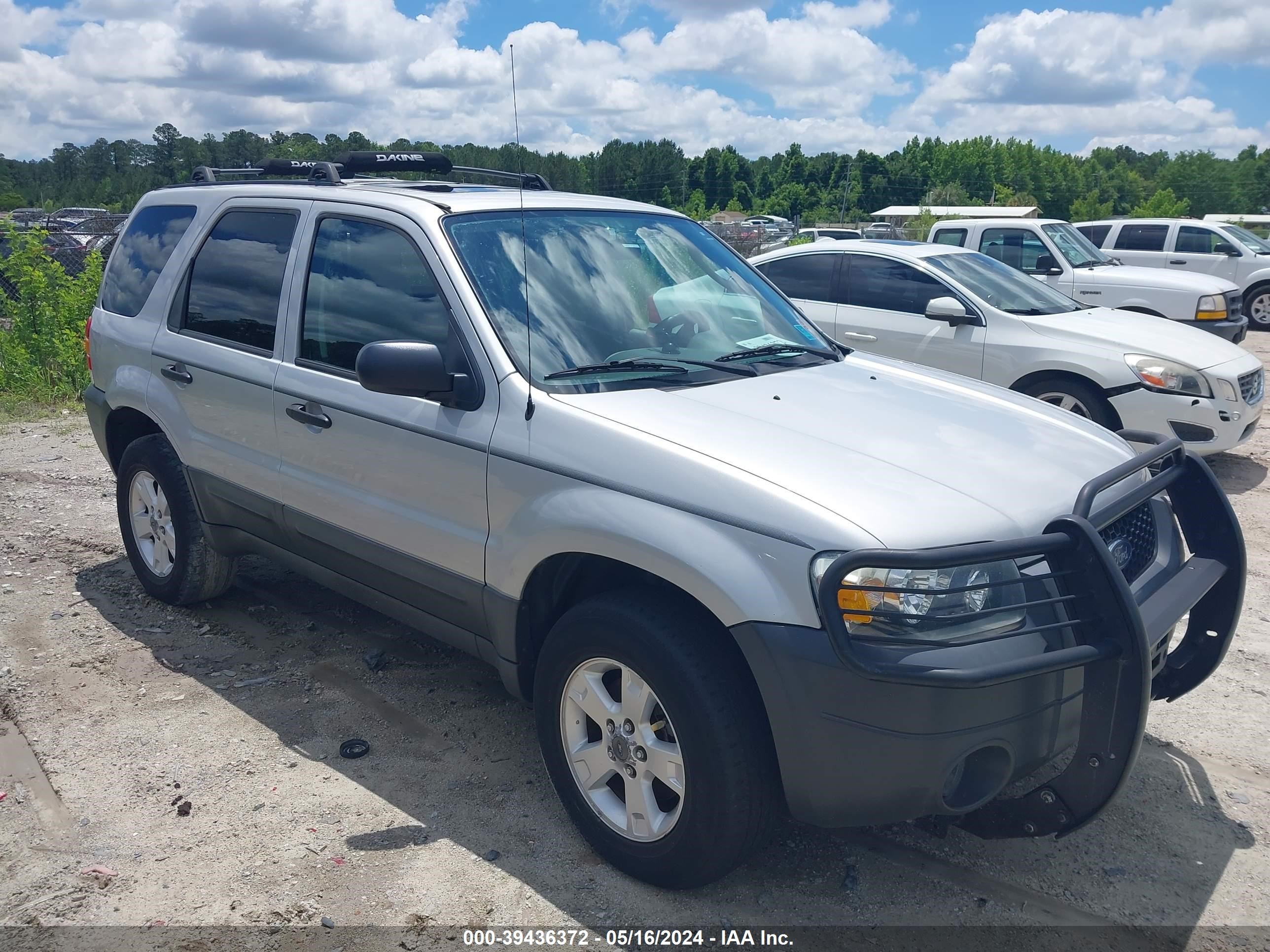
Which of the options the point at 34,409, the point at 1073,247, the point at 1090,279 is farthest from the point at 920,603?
the point at 1073,247

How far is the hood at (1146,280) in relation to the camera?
1170 centimetres

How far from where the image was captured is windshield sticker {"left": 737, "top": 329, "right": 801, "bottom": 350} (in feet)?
12.4

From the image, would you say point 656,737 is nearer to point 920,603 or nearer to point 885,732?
point 885,732

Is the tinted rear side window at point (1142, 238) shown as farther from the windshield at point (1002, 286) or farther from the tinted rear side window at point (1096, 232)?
the windshield at point (1002, 286)

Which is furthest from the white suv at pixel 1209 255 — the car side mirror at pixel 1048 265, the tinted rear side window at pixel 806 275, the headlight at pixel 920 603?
the headlight at pixel 920 603

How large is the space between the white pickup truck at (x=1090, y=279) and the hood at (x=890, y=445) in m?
8.83

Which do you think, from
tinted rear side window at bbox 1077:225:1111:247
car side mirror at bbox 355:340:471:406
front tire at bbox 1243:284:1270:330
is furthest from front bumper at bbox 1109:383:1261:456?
front tire at bbox 1243:284:1270:330

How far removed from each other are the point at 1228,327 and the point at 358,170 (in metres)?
10.7

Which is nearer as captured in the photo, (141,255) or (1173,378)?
(141,255)

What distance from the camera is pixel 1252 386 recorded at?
7.55m

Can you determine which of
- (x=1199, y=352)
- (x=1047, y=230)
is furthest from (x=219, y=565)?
(x=1047, y=230)

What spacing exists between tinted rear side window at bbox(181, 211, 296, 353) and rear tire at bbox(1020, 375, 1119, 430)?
532cm

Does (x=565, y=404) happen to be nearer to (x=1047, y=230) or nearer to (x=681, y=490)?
(x=681, y=490)

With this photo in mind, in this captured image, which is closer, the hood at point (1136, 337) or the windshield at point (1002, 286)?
the hood at point (1136, 337)
